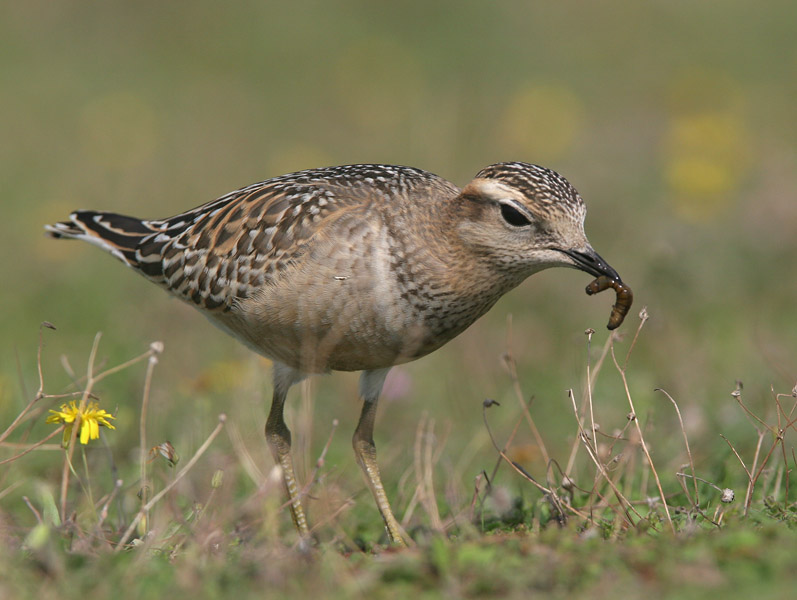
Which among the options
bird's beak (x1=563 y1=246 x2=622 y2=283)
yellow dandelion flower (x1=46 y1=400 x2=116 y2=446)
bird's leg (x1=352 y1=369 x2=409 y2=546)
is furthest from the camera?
bird's leg (x1=352 y1=369 x2=409 y2=546)

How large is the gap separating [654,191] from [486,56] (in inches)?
314

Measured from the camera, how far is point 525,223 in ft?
18.7

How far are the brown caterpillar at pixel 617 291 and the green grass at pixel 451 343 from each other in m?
0.43

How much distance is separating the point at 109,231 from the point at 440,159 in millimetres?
6327

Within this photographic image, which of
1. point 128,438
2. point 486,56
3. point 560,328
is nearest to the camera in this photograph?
point 128,438

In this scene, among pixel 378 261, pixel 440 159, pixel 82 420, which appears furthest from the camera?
pixel 440 159

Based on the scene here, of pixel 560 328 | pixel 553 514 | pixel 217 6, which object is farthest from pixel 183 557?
pixel 217 6

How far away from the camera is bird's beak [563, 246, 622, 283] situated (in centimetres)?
552

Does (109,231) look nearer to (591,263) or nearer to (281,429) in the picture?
(281,429)

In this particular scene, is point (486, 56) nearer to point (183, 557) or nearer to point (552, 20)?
point (552, 20)

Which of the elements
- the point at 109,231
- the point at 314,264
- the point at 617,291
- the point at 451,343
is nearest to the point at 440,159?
the point at 451,343

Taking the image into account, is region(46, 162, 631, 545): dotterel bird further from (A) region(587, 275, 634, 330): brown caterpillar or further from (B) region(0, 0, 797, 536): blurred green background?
(B) region(0, 0, 797, 536): blurred green background

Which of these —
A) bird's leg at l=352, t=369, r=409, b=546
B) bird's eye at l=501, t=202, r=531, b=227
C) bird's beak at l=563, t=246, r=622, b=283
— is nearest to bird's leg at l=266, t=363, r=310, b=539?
bird's leg at l=352, t=369, r=409, b=546

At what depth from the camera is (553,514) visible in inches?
221
